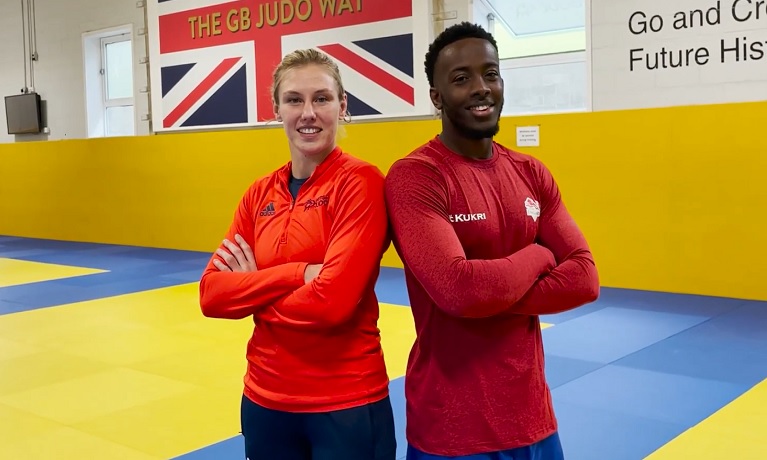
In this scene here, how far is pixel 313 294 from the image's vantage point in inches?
77.3

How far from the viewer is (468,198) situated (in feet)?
6.07

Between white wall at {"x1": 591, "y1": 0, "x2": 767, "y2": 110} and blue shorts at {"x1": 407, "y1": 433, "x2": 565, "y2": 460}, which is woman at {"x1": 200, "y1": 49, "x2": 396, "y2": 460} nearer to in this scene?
blue shorts at {"x1": 407, "y1": 433, "x2": 565, "y2": 460}

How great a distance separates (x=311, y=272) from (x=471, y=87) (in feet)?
2.07

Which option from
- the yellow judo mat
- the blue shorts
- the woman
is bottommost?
the yellow judo mat

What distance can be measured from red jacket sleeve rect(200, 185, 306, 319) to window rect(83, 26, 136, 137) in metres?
12.3

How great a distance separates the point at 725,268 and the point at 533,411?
606 centimetres

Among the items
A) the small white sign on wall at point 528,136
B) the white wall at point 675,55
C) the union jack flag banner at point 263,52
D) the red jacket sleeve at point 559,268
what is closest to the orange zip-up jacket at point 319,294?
the red jacket sleeve at point 559,268

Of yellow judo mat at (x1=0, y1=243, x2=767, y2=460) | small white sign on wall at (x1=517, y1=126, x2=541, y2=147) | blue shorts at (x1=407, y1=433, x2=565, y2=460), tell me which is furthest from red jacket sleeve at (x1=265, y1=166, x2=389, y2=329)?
small white sign on wall at (x1=517, y1=126, x2=541, y2=147)

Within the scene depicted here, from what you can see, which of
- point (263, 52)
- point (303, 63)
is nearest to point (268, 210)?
point (303, 63)

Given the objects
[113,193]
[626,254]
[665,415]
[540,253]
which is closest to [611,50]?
[626,254]

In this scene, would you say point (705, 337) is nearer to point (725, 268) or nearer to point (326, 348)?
point (725, 268)

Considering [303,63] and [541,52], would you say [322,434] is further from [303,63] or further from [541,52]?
[541,52]

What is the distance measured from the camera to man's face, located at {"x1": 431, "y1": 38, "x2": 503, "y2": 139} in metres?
1.86

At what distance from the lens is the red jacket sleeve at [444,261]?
176cm
